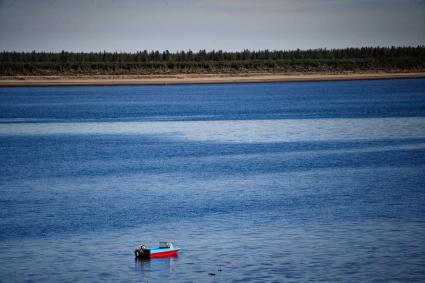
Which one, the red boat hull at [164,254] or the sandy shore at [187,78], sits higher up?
the sandy shore at [187,78]

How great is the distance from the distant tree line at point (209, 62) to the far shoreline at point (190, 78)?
1.11m

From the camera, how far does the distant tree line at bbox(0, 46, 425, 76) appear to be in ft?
532

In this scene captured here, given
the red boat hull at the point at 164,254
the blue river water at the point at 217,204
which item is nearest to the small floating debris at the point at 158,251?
the red boat hull at the point at 164,254

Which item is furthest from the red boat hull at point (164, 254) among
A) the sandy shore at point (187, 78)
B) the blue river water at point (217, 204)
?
the sandy shore at point (187, 78)

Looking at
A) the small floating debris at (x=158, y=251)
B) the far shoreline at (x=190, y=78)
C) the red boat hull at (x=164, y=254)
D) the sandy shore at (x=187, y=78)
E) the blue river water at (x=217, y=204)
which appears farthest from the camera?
the far shoreline at (x=190, y=78)

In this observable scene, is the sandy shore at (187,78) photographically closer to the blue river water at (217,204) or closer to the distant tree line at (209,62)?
the distant tree line at (209,62)

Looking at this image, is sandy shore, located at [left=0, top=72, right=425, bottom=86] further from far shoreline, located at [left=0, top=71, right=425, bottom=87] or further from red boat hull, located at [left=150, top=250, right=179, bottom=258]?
red boat hull, located at [left=150, top=250, right=179, bottom=258]

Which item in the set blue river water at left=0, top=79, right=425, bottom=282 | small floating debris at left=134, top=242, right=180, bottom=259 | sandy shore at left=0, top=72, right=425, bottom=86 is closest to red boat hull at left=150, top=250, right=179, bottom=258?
small floating debris at left=134, top=242, right=180, bottom=259

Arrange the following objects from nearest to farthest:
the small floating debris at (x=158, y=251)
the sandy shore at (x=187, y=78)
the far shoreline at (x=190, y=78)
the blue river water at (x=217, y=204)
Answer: the blue river water at (x=217, y=204) → the small floating debris at (x=158, y=251) → the sandy shore at (x=187, y=78) → the far shoreline at (x=190, y=78)

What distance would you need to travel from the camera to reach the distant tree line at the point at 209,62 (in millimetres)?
162250

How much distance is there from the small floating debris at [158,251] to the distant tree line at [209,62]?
453 feet

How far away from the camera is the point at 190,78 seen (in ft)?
536

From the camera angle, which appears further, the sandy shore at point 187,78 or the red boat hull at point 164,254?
the sandy shore at point 187,78

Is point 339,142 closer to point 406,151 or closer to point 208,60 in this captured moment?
point 406,151
